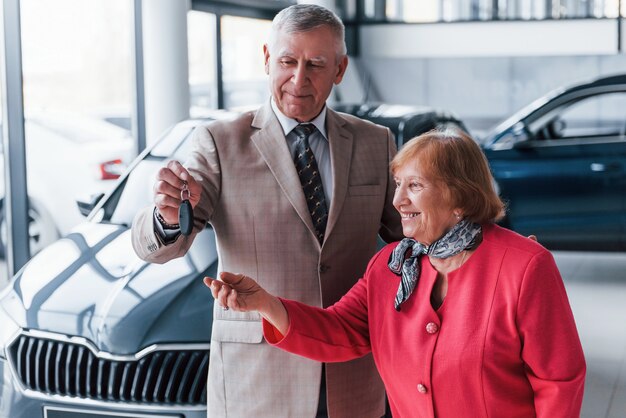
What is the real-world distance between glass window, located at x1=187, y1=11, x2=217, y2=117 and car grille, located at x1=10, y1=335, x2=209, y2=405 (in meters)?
6.92

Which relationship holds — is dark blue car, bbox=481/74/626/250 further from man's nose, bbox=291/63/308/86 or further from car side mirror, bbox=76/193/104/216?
man's nose, bbox=291/63/308/86

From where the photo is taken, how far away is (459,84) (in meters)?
15.0

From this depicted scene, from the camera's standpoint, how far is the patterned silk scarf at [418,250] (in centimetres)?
199

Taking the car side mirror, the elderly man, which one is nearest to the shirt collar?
the elderly man

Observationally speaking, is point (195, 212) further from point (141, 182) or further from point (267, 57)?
point (141, 182)

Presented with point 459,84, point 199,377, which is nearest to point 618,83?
point 199,377

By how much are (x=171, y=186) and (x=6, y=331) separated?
170cm

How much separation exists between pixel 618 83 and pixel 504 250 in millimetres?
5604

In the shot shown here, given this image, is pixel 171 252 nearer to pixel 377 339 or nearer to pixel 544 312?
pixel 377 339

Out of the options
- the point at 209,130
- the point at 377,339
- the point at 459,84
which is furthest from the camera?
the point at 459,84

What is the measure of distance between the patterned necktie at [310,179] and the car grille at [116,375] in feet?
3.31

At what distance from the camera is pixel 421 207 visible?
200 cm

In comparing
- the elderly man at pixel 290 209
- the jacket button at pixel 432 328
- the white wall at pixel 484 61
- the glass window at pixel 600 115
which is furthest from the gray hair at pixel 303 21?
the white wall at pixel 484 61

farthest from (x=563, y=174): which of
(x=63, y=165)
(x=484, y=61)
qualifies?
(x=484, y=61)
